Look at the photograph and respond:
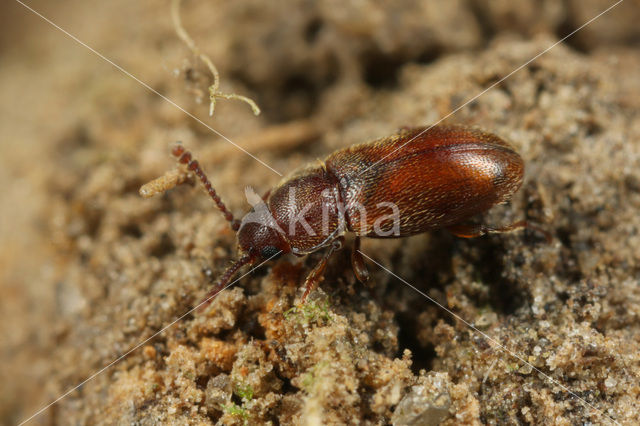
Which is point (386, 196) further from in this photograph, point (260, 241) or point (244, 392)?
point (244, 392)

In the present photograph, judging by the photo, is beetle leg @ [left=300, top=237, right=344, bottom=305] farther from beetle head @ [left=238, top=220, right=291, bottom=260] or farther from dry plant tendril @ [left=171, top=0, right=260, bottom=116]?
dry plant tendril @ [left=171, top=0, right=260, bottom=116]

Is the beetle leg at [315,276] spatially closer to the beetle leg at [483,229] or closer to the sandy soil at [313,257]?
the sandy soil at [313,257]

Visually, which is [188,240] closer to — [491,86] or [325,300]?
[325,300]

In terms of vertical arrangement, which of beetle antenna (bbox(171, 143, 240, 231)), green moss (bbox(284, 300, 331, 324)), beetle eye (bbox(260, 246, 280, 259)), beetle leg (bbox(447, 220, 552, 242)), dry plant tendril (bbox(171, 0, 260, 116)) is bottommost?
beetle leg (bbox(447, 220, 552, 242))

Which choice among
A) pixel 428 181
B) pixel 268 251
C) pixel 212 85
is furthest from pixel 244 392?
pixel 212 85

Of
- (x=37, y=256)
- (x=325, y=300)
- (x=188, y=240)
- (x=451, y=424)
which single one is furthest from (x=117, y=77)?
(x=451, y=424)

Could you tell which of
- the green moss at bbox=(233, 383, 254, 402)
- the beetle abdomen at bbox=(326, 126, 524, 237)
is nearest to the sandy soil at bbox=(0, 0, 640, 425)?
the green moss at bbox=(233, 383, 254, 402)
